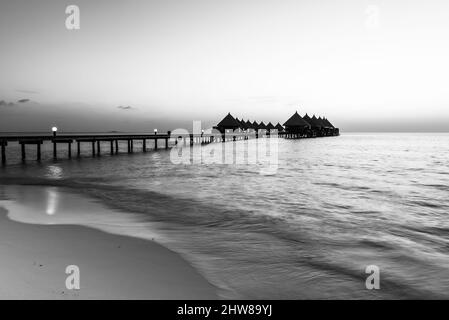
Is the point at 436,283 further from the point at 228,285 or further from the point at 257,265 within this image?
the point at 228,285

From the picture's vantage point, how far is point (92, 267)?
4.62 metres

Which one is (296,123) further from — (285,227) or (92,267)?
(92,267)

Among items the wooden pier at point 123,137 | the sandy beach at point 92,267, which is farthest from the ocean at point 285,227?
the wooden pier at point 123,137

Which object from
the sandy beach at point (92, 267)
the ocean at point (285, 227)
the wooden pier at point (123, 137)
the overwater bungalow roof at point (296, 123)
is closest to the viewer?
the sandy beach at point (92, 267)

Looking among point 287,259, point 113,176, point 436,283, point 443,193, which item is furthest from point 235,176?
point 436,283

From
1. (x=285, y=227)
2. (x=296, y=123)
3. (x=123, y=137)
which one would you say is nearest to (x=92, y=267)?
(x=285, y=227)

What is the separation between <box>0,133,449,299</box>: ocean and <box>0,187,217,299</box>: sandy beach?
44 cm

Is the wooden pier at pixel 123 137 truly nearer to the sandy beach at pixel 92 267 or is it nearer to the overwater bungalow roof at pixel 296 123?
the overwater bungalow roof at pixel 296 123

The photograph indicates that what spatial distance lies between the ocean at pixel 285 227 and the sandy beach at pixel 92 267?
44 centimetres

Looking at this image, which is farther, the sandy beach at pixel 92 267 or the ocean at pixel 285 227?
the ocean at pixel 285 227

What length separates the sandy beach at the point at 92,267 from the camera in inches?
151

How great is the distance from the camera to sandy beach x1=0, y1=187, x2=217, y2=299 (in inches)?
151

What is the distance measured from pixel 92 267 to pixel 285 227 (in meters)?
4.69
